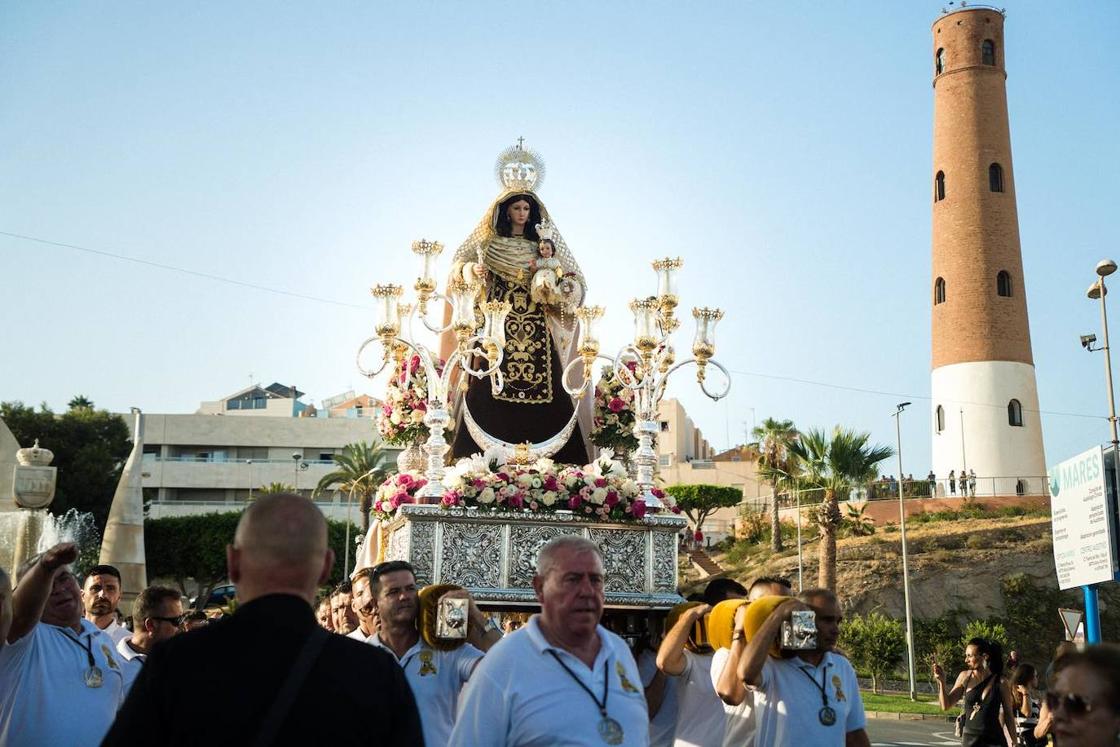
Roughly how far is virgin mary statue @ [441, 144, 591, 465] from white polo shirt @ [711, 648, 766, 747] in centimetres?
818

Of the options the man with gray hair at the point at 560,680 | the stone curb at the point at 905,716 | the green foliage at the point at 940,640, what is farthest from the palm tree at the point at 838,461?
the man with gray hair at the point at 560,680

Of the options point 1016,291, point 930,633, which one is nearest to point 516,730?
point 930,633

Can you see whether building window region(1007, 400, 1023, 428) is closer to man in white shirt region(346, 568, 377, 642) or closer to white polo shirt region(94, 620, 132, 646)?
man in white shirt region(346, 568, 377, 642)

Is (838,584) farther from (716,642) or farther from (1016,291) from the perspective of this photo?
(716,642)

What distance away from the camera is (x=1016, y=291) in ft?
178

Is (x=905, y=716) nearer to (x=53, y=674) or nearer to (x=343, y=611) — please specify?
(x=343, y=611)

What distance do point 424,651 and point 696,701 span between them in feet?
5.62

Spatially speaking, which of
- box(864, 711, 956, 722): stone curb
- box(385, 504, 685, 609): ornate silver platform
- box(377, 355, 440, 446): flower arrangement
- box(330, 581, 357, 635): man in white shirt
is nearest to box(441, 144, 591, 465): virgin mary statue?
box(377, 355, 440, 446): flower arrangement

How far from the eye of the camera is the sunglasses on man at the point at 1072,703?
410 centimetres

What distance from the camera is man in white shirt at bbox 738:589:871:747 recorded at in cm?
620

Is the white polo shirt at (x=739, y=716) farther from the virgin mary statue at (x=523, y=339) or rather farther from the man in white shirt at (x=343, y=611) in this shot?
the virgin mary statue at (x=523, y=339)

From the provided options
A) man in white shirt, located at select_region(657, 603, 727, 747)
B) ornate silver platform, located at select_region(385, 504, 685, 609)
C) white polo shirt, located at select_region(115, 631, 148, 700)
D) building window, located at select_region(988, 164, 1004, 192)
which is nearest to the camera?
white polo shirt, located at select_region(115, 631, 148, 700)

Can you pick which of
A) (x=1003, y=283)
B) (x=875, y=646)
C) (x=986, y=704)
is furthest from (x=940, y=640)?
(x=986, y=704)

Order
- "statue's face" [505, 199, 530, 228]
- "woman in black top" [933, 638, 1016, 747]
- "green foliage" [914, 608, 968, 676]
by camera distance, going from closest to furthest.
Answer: "woman in black top" [933, 638, 1016, 747] → "statue's face" [505, 199, 530, 228] → "green foliage" [914, 608, 968, 676]
